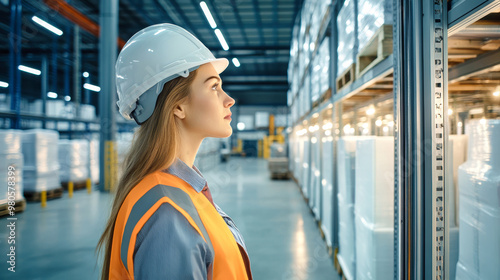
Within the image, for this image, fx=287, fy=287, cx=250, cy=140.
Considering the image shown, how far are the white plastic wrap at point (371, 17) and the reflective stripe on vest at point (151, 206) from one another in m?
1.72

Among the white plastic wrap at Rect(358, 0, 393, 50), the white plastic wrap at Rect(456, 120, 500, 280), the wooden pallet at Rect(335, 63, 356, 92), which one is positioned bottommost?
the white plastic wrap at Rect(456, 120, 500, 280)

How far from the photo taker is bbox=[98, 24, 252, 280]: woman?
0.73m

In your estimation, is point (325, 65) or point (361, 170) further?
point (325, 65)

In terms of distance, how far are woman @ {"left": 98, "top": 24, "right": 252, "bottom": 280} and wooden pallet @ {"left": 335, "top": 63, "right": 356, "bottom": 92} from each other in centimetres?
190

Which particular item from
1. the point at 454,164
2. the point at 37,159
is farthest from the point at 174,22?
the point at 454,164

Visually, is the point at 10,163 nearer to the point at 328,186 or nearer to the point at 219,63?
the point at 328,186

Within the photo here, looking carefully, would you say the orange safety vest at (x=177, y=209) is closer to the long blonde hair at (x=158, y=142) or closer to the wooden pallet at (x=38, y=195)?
the long blonde hair at (x=158, y=142)

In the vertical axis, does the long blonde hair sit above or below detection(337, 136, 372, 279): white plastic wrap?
above

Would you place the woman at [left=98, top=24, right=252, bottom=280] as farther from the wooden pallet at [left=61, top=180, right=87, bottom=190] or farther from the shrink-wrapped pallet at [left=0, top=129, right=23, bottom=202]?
the wooden pallet at [left=61, top=180, right=87, bottom=190]

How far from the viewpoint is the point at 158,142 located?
96 cm

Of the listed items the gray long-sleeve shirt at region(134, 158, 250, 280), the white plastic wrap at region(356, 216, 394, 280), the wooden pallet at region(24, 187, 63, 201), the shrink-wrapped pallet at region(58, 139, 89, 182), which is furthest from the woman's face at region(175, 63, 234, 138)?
the shrink-wrapped pallet at region(58, 139, 89, 182)

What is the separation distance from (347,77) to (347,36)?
0.41m

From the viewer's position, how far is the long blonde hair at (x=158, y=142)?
37.7 inches

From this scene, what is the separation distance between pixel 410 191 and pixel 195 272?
3.71 feet
